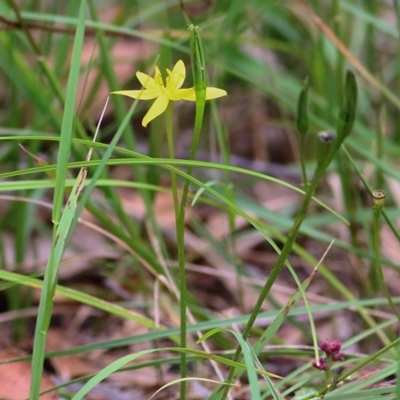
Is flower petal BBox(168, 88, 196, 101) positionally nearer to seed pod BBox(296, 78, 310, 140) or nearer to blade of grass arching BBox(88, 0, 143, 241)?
seed pod BBox(296, 78, 310, 140)

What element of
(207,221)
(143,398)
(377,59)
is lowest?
(143,398)

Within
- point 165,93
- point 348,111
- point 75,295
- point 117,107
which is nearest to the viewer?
point 348,111

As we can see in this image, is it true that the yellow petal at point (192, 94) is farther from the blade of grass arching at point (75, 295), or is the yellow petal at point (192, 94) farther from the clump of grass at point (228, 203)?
the blade of grass arching at point (75, 295)

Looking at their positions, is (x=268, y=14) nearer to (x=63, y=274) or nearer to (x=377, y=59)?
(x=377, y=59)

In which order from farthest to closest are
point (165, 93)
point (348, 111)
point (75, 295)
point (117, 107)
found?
point (117, 107) → point (75, 295) → point (165, 93) → point (348, 111)

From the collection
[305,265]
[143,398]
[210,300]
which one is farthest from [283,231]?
[143,398]

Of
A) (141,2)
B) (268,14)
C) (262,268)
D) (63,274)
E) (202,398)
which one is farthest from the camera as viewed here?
(268,14)

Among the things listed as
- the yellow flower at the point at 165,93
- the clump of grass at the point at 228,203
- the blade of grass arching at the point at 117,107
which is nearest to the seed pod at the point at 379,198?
the clump of grass at the point at 228,203

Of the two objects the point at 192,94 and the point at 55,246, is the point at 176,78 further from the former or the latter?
the point at 55,246

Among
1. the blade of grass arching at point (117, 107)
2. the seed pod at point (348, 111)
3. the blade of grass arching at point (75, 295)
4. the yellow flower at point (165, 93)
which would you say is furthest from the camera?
the blade of grass arching at point (117, 107)

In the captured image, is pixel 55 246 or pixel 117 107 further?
pixel 117 107

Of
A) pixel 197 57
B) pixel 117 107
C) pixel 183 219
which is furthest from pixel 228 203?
pixel 117 107
